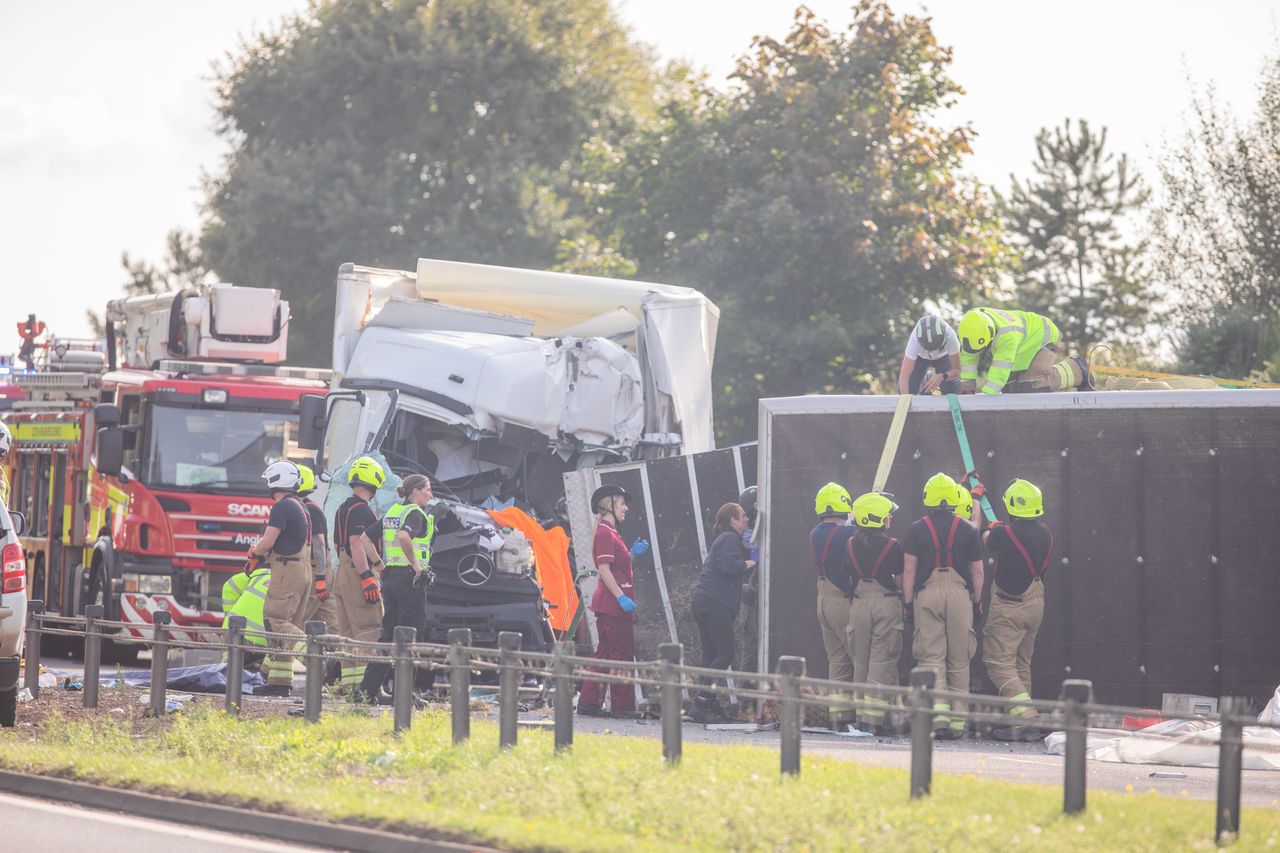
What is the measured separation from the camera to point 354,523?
14.7 m

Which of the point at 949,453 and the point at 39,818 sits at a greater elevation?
the point at 949,453

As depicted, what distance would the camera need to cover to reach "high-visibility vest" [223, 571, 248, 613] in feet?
51.6

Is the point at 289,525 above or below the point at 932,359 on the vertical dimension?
below

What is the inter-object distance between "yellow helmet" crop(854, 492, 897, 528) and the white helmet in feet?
14.6

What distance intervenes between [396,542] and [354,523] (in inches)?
19.0

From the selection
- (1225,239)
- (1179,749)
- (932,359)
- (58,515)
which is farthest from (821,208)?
(1179,749)

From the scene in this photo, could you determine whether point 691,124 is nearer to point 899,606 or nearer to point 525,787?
point 899,606

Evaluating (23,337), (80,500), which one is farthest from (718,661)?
(23,337)

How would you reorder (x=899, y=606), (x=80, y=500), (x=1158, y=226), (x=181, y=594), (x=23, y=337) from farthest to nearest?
(x=1158, y=226), (x=23, y=337), (x=80, y=500), (x=181, y=594), (x=899, y=606)

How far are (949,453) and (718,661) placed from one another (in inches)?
96.1

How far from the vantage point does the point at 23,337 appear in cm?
2514

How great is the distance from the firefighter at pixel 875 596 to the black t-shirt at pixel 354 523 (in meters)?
3.71

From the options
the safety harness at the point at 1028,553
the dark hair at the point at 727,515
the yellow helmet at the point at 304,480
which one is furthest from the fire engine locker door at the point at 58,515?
the safety harness at the point at 1028,553

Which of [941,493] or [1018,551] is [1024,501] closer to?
[1018,551]
